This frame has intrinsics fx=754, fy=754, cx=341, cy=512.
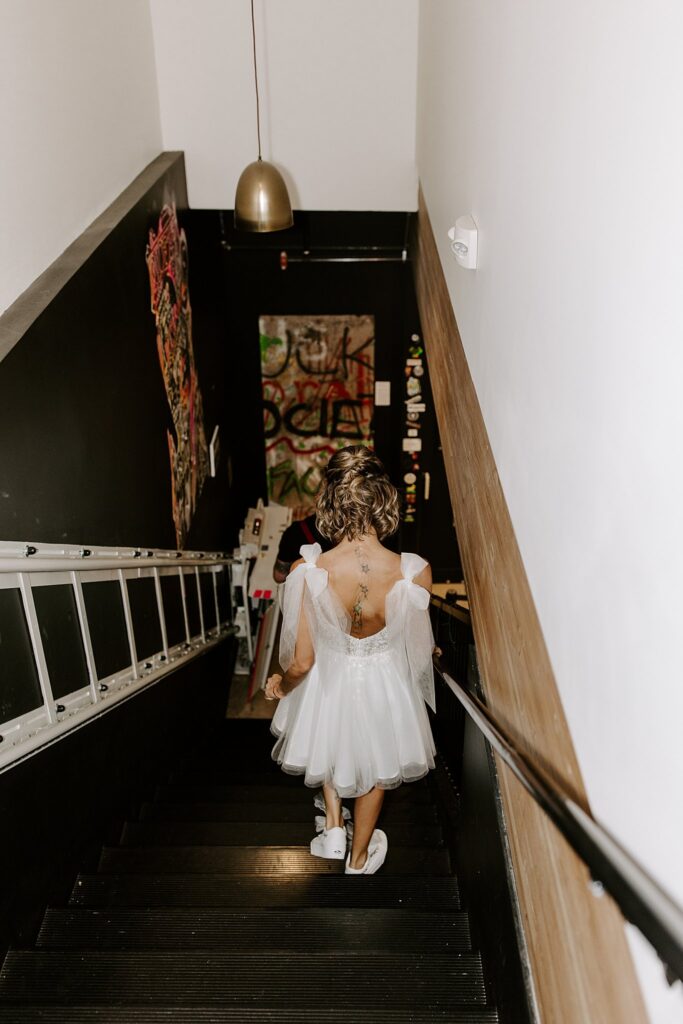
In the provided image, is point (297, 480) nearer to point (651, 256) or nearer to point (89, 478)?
point (89, 478)

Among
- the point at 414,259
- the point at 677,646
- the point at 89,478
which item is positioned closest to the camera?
the point at 677,646

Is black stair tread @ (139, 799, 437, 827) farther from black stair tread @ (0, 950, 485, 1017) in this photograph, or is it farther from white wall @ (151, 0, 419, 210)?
white wall @ (151, 0, 419, 210)

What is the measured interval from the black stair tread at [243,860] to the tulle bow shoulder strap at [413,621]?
2.32 feet

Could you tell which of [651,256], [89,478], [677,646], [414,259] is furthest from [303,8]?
[677,646]

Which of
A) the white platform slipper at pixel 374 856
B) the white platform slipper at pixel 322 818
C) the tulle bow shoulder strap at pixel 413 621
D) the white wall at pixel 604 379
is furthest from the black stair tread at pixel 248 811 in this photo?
the white wall at pixel 604 379

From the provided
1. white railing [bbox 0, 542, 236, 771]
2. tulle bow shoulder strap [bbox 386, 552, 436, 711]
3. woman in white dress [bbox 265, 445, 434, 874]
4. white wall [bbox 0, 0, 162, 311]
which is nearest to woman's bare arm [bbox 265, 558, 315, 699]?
woman in white dress [bbox 265, 445, 434, 874]

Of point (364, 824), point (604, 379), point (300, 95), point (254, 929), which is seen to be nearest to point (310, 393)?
point (300, 95)

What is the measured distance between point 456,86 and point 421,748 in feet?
9.07

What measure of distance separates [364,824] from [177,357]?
310cm

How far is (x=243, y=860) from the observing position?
3.19 metres

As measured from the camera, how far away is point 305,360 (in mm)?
7539

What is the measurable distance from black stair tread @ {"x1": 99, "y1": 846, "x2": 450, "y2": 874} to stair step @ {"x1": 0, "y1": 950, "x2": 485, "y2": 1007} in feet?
2.34

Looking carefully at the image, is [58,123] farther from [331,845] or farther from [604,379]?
[331,845]

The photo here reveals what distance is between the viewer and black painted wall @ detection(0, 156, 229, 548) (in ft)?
7.64
